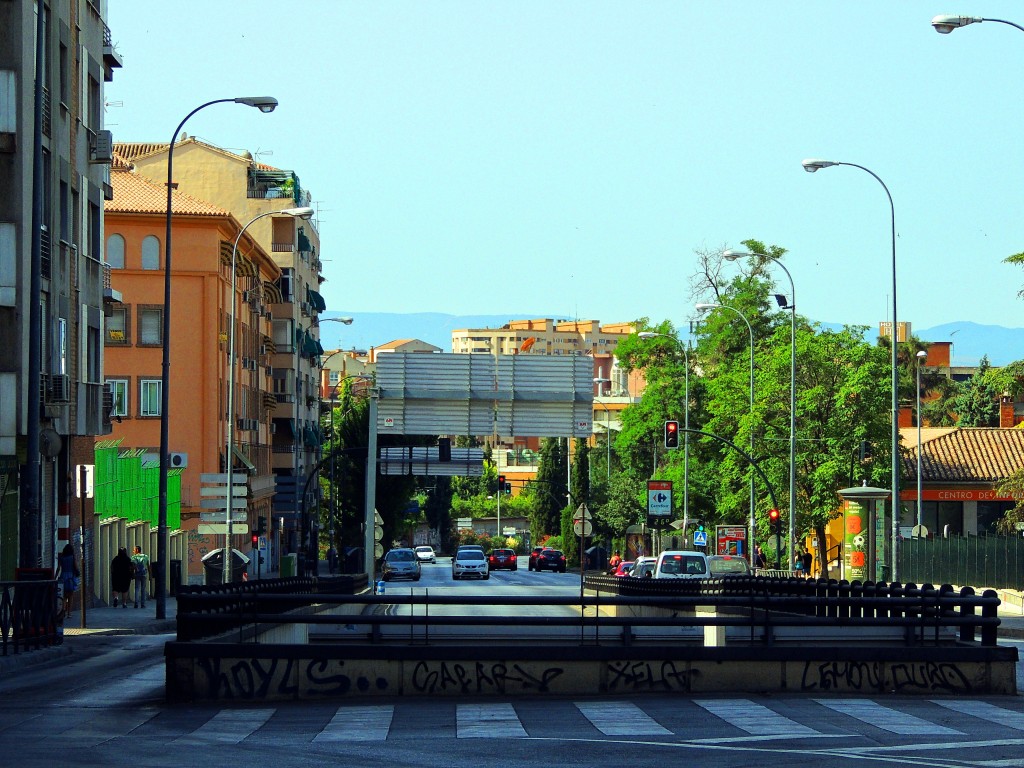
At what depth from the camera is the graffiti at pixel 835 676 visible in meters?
Answer: 16.2

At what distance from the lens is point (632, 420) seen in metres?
95.1

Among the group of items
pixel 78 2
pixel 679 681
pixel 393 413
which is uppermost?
pixel 78 2

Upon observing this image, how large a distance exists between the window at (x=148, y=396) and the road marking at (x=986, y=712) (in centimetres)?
5424

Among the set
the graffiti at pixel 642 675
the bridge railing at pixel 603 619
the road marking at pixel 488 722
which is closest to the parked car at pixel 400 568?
the bridge railing at pixel 603 619

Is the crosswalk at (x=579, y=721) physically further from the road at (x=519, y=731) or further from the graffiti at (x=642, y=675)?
the graffiti at (x=642, y=675)

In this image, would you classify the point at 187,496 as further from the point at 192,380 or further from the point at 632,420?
the point at 632,420

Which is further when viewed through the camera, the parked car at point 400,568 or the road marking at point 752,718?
the parked car at point 400,568

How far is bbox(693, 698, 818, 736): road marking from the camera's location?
13.0m

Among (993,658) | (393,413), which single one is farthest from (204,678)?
(393,413)

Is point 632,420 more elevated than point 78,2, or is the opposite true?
point 78,2

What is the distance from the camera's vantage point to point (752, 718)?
45.8ft

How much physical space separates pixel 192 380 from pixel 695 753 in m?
60.0

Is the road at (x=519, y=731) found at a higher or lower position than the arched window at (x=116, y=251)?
lower

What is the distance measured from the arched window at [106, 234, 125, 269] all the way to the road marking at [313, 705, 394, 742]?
5330 centimetres
